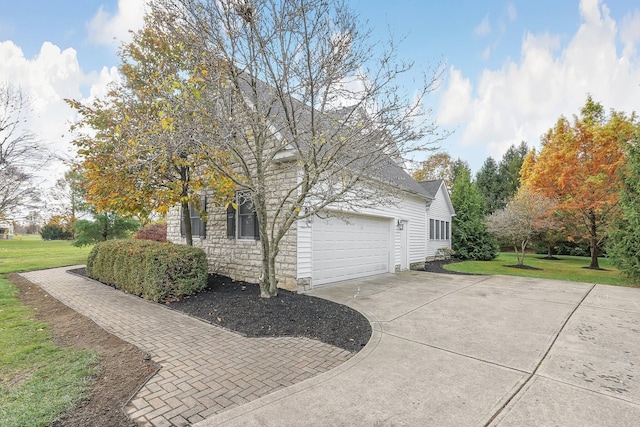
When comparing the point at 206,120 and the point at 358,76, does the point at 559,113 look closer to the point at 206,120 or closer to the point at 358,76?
the point at 358,76

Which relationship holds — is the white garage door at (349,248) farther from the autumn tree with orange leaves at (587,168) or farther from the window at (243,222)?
the autumn tree with orange leaves at (587,168)

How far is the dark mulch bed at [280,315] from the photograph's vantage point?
4.60m

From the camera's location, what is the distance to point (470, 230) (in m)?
18.4

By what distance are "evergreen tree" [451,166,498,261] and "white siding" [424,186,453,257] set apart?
66cm

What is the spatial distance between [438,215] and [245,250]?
12.2m

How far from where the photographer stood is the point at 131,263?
7.35 m

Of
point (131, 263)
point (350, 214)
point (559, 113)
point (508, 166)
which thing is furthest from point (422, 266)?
point (508, 166)

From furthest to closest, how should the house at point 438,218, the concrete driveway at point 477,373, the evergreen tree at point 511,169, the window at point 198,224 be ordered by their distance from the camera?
the evergreen tree at point 511,169 → the house at point 438,218 → the window at point 198,224 → the concrete driveway at point 477,373

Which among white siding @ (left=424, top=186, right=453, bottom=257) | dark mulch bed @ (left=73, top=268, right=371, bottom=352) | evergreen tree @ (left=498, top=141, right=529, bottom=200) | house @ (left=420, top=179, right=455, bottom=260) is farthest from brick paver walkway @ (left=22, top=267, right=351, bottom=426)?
evergreen tree @ (left=498, top=141, right=529, bottom=200)

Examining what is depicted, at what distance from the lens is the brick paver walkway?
2709 millimetres

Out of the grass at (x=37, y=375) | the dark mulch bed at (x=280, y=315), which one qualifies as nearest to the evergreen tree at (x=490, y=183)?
the dark mulch bed at (x=280, y=315)

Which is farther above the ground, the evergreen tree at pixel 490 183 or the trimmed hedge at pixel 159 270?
the evergreen tree at pixel 490 183

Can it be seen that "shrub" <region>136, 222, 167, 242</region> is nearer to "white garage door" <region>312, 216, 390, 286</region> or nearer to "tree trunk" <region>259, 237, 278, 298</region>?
"white garage door" <region>312, 216, 390, 286</region>

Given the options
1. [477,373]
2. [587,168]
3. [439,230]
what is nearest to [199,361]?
[477,373]
